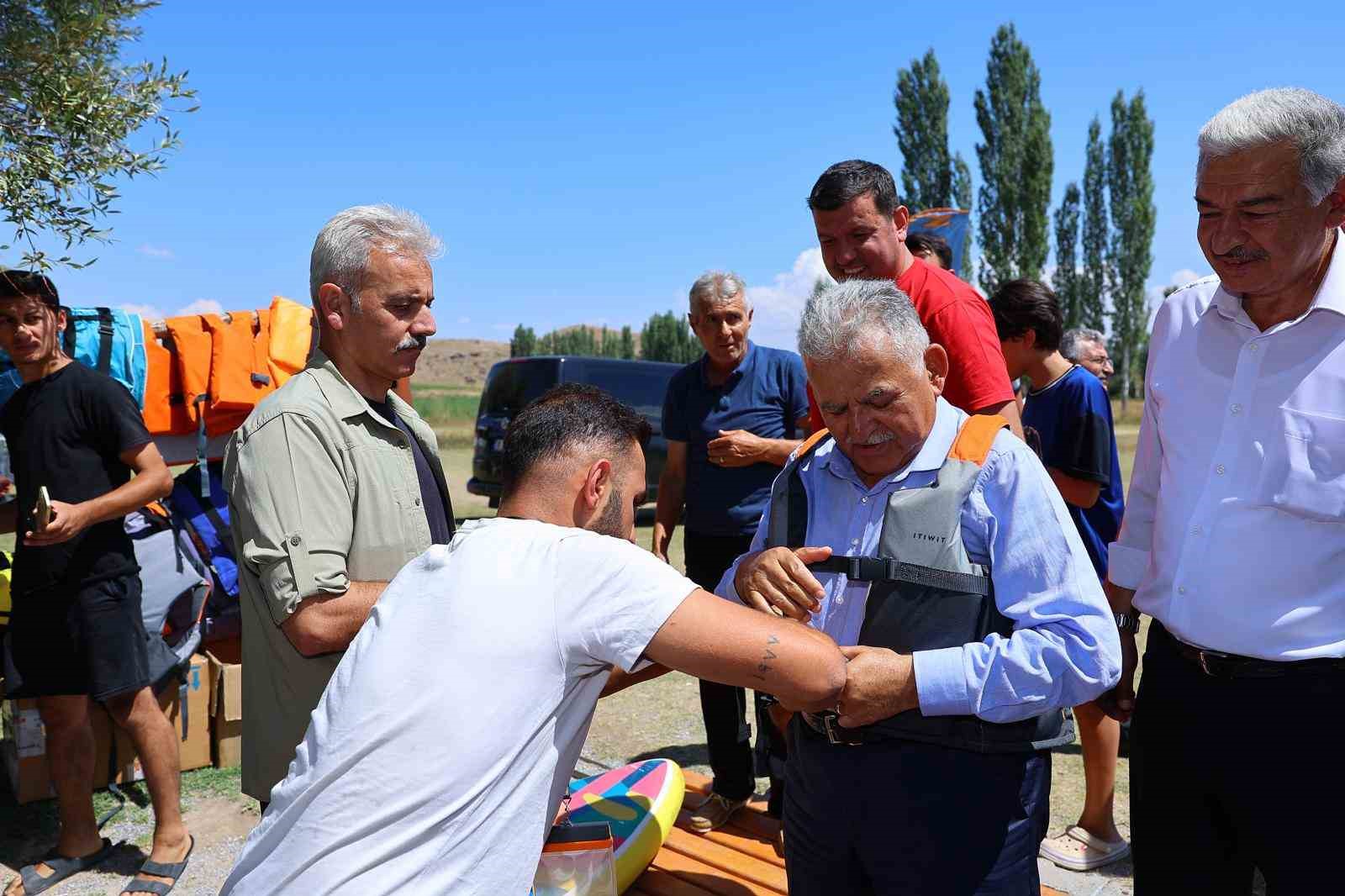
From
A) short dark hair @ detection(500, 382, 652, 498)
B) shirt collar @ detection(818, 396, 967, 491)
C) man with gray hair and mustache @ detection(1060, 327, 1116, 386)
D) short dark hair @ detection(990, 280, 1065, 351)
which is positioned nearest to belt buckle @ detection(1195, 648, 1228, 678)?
shirt collar @ detection(818, 396, 967, 491)

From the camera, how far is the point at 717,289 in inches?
162

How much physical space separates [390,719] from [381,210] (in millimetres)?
1310

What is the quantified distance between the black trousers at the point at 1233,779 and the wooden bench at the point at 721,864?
825mm

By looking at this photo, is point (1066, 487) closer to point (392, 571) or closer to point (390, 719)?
point (392, 571)

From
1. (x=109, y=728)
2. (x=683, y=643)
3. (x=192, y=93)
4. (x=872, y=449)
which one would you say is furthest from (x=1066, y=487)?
(x=109, y=728)

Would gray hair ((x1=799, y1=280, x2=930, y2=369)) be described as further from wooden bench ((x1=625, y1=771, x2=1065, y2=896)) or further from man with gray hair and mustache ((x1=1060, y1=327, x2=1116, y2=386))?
man with gray hair and mustache ((x1=1060, y1=327, x2=1116, y2=386))

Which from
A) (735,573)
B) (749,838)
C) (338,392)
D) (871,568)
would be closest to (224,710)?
(749,838)

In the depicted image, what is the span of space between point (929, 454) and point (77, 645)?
3.45 m

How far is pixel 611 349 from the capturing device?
68.9 m

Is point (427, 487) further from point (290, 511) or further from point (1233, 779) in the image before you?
point (1233, 779)

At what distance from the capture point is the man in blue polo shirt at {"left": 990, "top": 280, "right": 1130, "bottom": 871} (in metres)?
3.61

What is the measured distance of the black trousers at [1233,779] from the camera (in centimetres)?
184

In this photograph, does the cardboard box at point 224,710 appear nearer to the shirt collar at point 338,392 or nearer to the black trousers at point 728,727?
the black trousers at point 728,727

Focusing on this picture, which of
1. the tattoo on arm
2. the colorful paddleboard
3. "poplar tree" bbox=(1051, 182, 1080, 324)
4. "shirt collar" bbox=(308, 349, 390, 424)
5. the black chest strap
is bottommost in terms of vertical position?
the colorful paddleboard
